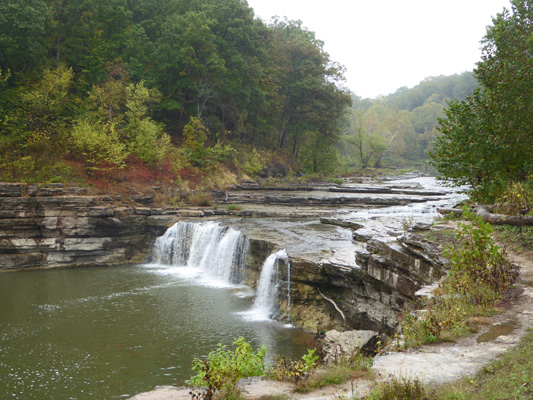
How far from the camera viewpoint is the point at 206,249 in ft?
54.9

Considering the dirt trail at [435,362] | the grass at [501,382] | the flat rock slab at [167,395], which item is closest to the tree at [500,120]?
the dirt trail at [435,362]

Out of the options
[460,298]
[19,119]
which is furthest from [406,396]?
[19,119]

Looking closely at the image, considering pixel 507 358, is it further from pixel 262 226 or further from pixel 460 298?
pixel 262 226

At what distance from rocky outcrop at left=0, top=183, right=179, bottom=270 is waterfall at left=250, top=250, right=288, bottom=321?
7931 mm

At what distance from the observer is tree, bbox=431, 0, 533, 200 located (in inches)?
388

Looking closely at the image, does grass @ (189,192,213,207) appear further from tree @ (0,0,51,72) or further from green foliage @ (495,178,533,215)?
green foliage @ (495,178,533,215)

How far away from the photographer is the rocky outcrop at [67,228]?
16.3 meters

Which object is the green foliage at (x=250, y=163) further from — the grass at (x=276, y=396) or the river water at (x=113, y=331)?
the grass at (x=276, y=396)

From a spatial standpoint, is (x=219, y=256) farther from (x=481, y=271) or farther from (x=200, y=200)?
(x=481, y=271)

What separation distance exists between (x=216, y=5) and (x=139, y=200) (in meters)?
19.3

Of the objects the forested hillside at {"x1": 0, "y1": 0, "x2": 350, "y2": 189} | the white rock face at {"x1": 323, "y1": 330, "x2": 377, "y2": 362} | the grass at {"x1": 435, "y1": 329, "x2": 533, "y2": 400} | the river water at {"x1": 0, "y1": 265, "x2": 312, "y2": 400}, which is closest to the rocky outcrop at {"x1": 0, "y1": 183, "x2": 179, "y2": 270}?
the river water at {"x1": 0, "y1": 265, "x2": 312, "y2": 400}

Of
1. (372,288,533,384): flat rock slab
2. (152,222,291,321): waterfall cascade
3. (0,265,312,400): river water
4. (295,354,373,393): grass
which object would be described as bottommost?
(0,265,312,400): river water

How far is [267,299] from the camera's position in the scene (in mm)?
11953

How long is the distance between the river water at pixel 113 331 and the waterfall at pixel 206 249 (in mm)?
804
